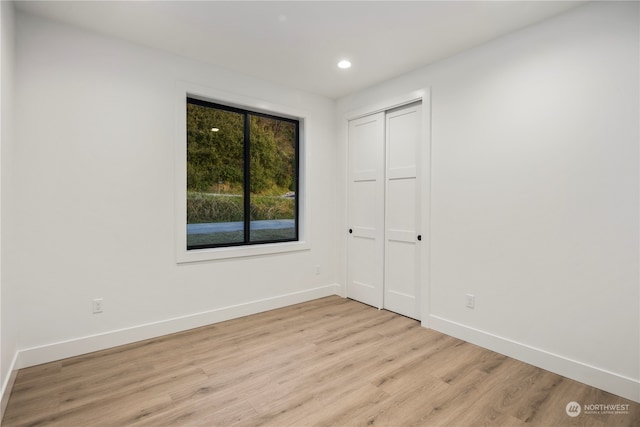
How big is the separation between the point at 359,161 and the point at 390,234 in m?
0.99

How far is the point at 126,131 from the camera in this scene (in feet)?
9.14

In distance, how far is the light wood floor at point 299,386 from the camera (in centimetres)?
187

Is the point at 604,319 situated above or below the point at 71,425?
above

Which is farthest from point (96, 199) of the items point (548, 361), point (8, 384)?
point (548, 361)

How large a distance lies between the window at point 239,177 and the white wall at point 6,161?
1337 millimetres

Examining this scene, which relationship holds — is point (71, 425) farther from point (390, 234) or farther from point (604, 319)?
point (604, 319)

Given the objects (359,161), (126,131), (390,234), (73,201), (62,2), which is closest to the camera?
(62,2)

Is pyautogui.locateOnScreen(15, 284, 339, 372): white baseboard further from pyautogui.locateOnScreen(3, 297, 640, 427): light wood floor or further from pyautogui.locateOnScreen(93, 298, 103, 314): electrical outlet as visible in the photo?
pyautogui.locateOnScreen(93, 298, 103, 314): electrical outlet

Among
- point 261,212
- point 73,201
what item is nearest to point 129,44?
point 73,201

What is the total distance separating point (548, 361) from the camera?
241 cm

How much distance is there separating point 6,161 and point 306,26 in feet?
7.28

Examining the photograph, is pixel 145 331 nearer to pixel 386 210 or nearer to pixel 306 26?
pixel 386 210

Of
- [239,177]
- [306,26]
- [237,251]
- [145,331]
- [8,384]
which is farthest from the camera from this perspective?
[239,177]

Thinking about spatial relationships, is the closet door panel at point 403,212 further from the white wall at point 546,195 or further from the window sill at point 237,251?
the window sill at point 237,251
